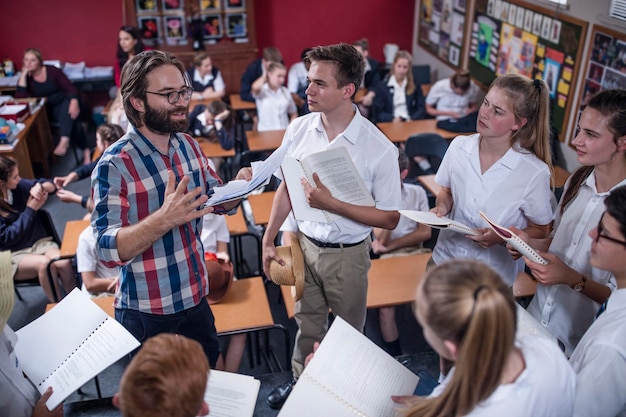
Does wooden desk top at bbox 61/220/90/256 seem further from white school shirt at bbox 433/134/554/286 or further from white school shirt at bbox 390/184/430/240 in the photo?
white school shirt at bbox 433/134/554/286

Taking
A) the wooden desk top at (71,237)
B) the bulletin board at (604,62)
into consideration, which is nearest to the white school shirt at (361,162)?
the wooden desk top at (71,237)

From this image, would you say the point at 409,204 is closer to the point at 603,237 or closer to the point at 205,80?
the point at 603,237

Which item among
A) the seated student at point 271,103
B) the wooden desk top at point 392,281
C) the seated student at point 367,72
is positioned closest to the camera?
the wooden desk top at point 392,281

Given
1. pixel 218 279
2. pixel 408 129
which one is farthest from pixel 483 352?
pixel 408 129

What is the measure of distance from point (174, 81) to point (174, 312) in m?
0.89

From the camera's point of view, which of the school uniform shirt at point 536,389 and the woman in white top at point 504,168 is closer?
the school uniform shirt at point 536,389

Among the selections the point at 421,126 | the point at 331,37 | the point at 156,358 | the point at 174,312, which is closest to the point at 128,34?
the point at 421,126

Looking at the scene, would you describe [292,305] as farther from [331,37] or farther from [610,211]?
[331,37]

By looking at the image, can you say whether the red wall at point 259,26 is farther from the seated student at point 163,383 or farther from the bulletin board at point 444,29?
the seated student at point 163,383

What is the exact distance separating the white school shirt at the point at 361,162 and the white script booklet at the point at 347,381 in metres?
0.69

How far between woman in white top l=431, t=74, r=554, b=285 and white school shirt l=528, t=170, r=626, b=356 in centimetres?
16

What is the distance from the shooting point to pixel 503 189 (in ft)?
7.63

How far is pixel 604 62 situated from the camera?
4.40 meters

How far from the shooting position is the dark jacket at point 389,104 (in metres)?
6.07
